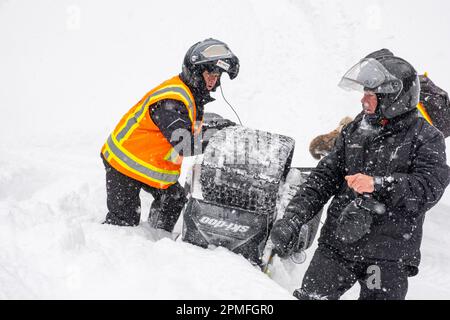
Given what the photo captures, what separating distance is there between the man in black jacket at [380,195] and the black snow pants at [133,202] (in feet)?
4.87

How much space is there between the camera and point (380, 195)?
2.64 m

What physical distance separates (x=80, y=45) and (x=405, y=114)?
36.4 ft

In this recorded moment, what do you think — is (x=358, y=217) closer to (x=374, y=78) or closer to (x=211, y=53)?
(x=374, y=78)

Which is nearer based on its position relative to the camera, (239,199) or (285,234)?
(285,234)

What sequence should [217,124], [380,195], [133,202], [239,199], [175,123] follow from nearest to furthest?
[380,195], [239,199], [175,123], [217,124], [133,202]

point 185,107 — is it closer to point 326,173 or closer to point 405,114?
point 326,173

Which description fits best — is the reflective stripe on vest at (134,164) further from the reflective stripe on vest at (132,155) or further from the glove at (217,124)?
the glove at (217,124)

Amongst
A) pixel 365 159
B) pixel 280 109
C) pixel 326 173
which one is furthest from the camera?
pixel 280 109

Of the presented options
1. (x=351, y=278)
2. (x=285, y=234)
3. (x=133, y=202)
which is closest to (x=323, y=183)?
(x=285, y=234)

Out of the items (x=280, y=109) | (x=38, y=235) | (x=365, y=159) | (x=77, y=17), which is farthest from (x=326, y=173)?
(x=77, y=17)

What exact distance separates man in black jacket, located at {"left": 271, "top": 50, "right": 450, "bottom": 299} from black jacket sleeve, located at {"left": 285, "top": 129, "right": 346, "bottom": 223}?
2.7 inches

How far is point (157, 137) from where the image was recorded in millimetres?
3604

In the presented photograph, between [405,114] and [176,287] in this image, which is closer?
[176,287]

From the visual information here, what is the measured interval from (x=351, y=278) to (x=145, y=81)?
8.84 m
